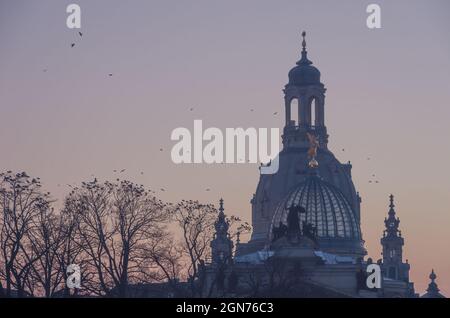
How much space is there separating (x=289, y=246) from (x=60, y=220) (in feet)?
211

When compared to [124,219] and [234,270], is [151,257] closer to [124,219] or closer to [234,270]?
[124,219]

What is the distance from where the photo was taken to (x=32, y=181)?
127938 millimetres

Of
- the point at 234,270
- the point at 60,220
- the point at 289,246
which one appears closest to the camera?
the point at 60,220
